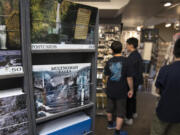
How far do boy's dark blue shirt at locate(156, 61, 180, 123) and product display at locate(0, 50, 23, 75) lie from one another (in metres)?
1.35

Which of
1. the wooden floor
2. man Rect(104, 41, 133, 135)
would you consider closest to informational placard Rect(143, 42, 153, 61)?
the wooden floor

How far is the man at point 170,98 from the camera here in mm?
1371

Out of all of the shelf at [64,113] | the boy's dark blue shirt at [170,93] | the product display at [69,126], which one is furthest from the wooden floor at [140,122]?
the shelf at [64,113]

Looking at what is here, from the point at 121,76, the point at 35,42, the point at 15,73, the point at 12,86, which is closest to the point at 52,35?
the point at 35,42

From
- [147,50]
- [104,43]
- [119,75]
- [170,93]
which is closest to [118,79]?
[119,75]

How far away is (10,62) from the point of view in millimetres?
811

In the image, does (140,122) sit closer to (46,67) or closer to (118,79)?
(118,79)

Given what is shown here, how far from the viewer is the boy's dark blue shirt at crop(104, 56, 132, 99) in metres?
2.07

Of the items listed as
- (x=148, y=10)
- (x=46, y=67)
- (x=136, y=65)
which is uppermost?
(x=148, y=10)

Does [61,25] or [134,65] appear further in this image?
[134,65]

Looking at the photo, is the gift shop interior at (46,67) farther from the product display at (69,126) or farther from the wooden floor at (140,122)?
the wooden floor at (140,122)

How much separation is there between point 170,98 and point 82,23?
1.15m

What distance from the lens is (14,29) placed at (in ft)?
2.61

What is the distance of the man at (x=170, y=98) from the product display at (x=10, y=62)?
1350mm
